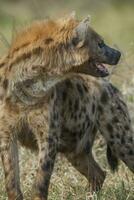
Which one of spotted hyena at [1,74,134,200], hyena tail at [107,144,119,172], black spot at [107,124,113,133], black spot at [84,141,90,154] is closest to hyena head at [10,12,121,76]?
spotted hyena at [1,74,134,200]

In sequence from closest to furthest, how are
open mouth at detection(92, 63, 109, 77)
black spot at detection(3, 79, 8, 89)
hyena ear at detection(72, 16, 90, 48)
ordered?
black spot at detection(3, 79, 8, 89), hyena ear at detection(72, 16, 90, 48), open mouth at detection(92, 63, 109, 77)

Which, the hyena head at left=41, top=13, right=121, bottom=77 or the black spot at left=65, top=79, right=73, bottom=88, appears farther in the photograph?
the black spot at left=65, top=79, right=73, bottom=88

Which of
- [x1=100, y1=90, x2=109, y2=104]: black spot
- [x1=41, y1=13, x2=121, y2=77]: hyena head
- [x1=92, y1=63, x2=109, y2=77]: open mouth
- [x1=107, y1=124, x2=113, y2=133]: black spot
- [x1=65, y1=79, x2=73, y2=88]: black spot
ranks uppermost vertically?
[x1=41, y1=13, x2=121, y2=77]: hyena head

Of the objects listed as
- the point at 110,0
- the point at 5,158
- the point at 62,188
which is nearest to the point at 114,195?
the point at 62,188

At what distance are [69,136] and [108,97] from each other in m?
0.55

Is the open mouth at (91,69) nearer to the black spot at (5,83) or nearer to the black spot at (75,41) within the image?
the black spot at (75,41)

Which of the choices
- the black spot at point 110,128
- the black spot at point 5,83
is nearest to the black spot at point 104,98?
the black spot at point 110,128

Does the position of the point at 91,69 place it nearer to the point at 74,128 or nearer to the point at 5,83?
the point at 74,128

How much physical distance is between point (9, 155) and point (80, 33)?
3.64 ft

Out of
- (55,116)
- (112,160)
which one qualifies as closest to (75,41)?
(55,116)

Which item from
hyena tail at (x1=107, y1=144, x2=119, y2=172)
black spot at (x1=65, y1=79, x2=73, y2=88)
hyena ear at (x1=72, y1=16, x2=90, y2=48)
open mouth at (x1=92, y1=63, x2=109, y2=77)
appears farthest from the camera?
hyena tail at (x1=107, y1=144, x2=119, y2=172)

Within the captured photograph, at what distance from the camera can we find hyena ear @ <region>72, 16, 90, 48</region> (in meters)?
9.05

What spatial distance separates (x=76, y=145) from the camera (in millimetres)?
9688

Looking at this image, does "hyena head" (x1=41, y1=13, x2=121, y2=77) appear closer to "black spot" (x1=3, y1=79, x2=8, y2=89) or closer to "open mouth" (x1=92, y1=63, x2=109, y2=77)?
"open mouth" (x1=92, y1=63, x2=109, y2=77)
